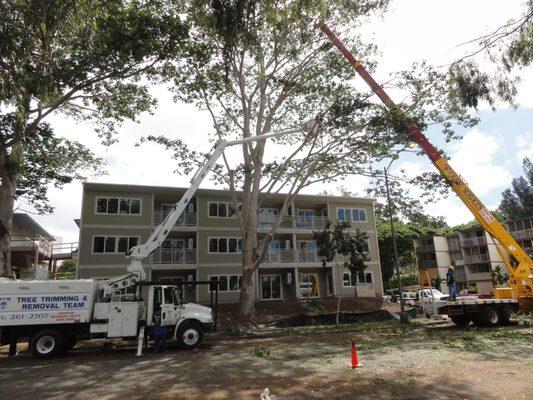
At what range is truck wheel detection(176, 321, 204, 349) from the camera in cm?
1427

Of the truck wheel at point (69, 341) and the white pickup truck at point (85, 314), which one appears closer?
the white pickup truck at point (85, 314)

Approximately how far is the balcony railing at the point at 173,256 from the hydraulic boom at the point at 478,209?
56.9 feet

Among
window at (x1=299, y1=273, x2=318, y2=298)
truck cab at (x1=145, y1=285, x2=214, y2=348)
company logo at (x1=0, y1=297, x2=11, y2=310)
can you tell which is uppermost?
window at (x1=299, y1=273, x2=318, y2=298)

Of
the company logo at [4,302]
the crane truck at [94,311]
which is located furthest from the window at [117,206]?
the company logo at [4,302]

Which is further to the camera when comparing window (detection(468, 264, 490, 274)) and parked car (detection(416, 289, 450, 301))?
window (detection(468, 264, 490, 274))

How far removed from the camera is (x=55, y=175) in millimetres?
23734

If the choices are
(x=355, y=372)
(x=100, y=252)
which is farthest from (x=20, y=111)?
(x=100, y=252)

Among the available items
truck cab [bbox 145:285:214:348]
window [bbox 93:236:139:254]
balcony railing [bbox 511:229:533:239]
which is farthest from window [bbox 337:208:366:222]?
balcony railing [bbox 511:229:533:239]

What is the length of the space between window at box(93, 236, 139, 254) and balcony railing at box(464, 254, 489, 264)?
145 ft

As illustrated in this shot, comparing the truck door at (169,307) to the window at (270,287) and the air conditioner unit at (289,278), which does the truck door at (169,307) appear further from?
the air conditioner unit at (289,278)

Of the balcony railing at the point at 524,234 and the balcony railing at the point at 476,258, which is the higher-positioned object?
the balcony railing at the point at 524,234

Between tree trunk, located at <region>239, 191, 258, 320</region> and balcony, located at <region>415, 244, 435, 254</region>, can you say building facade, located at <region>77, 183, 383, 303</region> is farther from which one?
balcony, located at <region>415, 244, 435, 254</region>

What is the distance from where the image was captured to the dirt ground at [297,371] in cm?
811

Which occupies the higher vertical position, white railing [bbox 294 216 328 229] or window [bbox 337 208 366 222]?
window [bbox 337 208 366 222]
